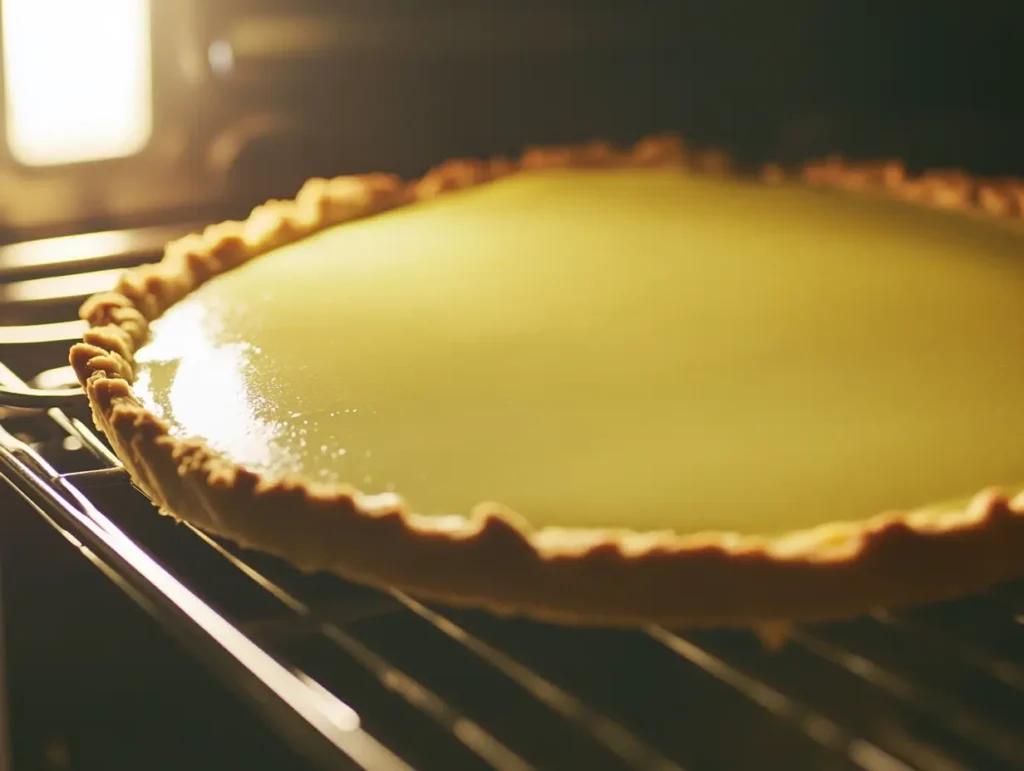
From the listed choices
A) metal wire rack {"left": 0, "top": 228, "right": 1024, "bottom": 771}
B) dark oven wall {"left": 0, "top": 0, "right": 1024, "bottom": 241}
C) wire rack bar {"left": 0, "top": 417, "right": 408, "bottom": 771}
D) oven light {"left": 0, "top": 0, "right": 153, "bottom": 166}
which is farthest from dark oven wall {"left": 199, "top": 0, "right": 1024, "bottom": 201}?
wire rack bar {"left": 0, "top": 417, "right": 408, "bottom": 771}

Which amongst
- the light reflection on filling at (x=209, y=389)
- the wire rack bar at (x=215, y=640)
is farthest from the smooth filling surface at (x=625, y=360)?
the wire rack bar at (x=215, y=640)

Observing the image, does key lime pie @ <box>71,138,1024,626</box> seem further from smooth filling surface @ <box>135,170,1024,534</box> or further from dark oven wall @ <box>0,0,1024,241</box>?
dark oven wall @ <box>0,0,1024,241</box>

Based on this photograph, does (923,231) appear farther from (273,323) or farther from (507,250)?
(273,323)

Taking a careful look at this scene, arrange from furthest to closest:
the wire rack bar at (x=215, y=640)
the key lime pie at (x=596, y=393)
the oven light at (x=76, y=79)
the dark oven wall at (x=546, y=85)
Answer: the dark oven wall at (x=546, y=85) < the oven light at (x=76, y=79) < the key lime pie at (x=596, y=393) < the wire rack bar at (x=215, y=640)

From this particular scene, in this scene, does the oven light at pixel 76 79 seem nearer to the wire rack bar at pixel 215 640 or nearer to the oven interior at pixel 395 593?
the oven interior at pixel 395 593

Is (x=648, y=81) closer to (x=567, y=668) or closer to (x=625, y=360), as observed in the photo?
(x=625, y=360)

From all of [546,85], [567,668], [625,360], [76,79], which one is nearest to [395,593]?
[567,668]

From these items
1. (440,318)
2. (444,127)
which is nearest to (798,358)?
(440,318)
